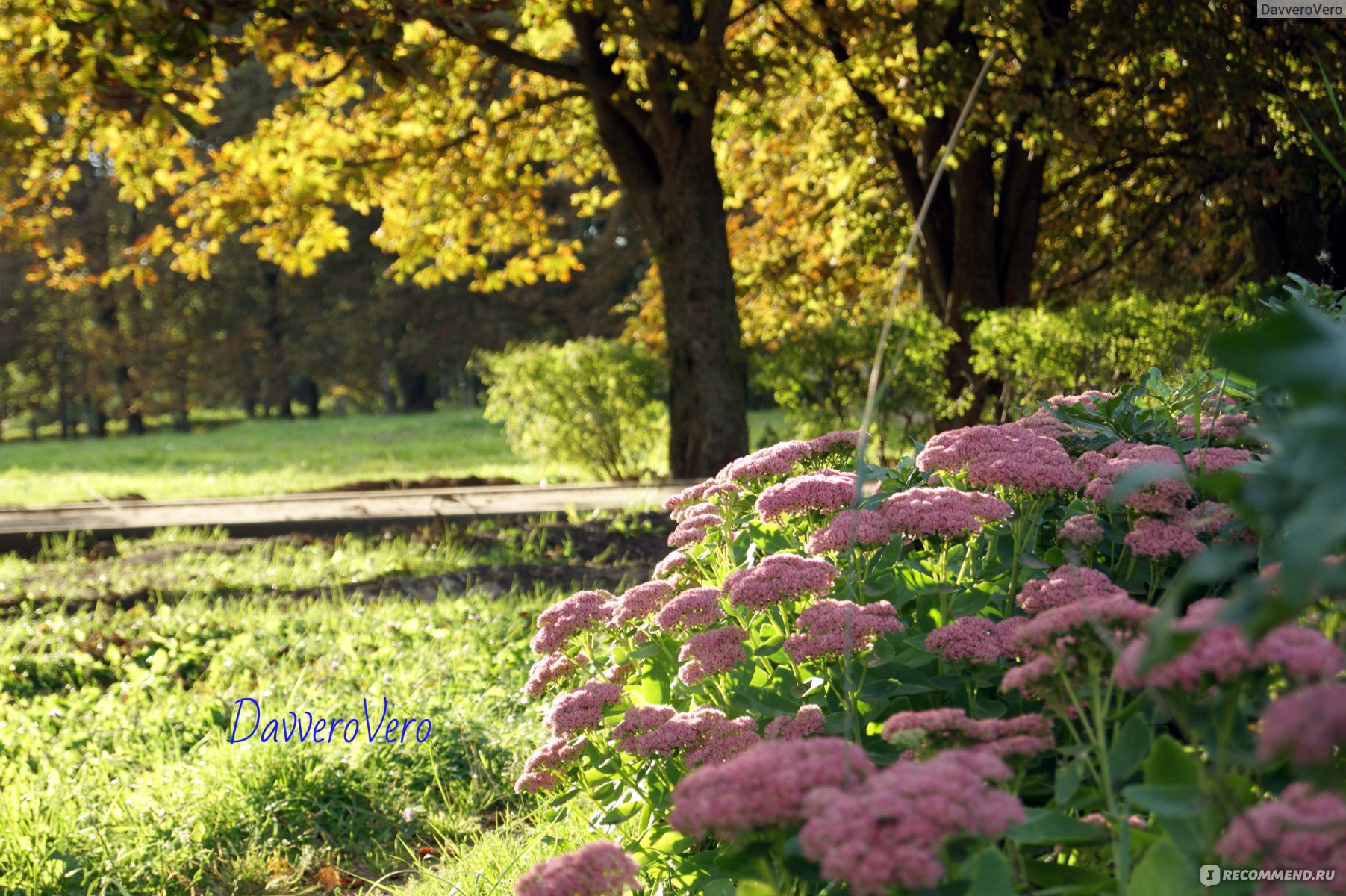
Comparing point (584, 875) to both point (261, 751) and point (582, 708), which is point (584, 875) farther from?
point (261, 751)

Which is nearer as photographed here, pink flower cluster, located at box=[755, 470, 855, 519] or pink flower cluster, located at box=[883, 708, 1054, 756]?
pink flower cluster, located at box=[883, 708, 1054, 756]

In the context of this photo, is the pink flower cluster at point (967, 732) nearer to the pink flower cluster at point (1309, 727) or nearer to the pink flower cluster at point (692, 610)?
the pink flower cluster at point (1309, 727)

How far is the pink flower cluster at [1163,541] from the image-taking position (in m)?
1.74

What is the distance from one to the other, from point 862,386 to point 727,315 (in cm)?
121

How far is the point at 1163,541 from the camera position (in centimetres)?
176

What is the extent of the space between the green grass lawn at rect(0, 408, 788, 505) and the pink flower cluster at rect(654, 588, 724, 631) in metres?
7.56

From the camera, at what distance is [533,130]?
417 inches

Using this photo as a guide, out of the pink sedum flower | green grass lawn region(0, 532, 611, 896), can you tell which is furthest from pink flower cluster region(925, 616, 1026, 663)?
green grass lawn region(0, 532, 611, 896)

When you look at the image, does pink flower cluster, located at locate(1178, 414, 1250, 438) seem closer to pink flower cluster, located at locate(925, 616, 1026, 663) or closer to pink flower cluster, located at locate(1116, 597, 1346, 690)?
pink flower cluster, located at locate(925, 616, 1026, 663)

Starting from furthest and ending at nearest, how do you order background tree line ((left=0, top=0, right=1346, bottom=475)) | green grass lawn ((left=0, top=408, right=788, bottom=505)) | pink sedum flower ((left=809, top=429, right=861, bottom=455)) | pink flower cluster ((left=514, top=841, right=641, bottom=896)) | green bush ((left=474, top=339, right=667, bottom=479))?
green grass lawn ((left=0, top=408, right=788, bottom=505))
green bush ((left=474, top=339, right=667, bottom=479))
background tree line ((left=0, top=0, right=1346, bottom=475))
pink sedum flower ((left=809, top=429, right=861, bottom=455))
pink flower cluster ((left=514, top=841, right=641, bottom=896))

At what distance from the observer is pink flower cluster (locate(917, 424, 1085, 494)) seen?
191 cm

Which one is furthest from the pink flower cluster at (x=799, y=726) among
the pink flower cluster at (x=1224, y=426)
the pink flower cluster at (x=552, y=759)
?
the pink flower cluster at (x=1224, y=426)

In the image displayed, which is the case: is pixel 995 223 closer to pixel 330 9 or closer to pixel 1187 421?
pixel 330 9

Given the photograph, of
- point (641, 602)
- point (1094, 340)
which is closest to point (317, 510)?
point (1094, 340)
